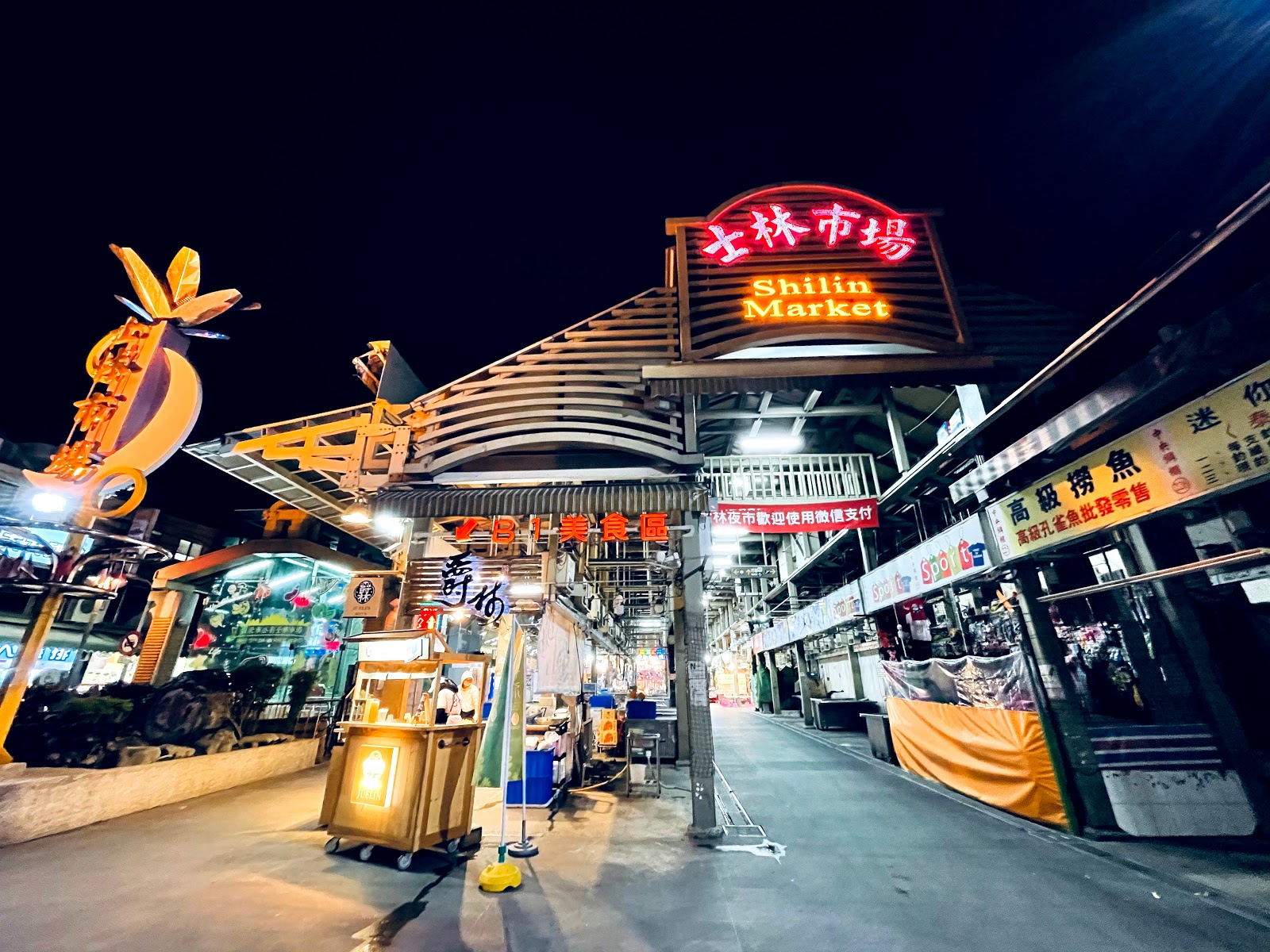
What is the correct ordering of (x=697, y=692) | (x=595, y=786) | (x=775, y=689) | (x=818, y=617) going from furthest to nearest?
(x=775, y=689), (x=818, y=617), (x=595, y=786), (x=697, y=692)

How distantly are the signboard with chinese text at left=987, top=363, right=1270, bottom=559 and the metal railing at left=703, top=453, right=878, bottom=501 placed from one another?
468cm

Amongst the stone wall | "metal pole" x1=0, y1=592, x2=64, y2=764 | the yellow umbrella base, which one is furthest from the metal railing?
"metal pole" x1=0, y1=592, x2=64, y2=764

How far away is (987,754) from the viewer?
7648mm

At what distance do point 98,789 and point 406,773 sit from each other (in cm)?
527

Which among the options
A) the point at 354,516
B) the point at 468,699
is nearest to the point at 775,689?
the point at 354,516

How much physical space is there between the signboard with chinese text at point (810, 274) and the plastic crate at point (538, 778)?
7173 millimetres

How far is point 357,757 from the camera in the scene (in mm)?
6000

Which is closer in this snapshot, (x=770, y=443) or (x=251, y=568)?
(x=770, y=443)

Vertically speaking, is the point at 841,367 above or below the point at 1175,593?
above

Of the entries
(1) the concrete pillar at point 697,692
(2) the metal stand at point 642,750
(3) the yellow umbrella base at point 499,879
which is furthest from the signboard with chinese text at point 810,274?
(2) the metal stand at point 642,750

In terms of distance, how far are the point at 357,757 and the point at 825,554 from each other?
1415 cm

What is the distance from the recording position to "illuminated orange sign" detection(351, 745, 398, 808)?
18.5 ft

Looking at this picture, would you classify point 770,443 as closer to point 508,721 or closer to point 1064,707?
point 1064,707

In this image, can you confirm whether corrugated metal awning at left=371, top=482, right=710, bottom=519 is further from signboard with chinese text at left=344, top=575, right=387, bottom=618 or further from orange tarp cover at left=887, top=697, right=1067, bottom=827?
orange tarp cover at left=887, top=697, right=1067, bottom=827
